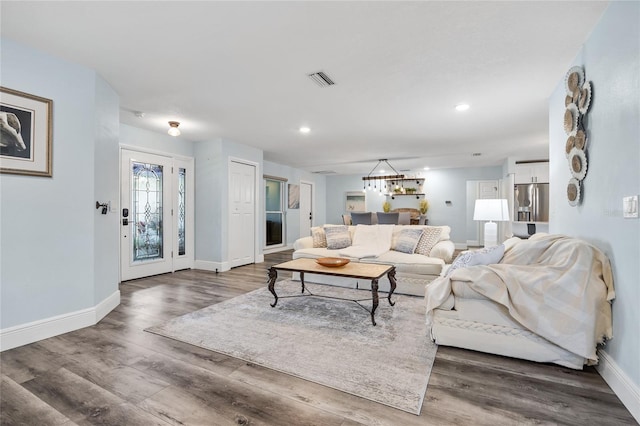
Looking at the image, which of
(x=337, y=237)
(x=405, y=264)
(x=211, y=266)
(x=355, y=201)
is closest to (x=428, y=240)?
(x=405, y=264)

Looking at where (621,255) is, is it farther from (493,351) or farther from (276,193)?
(276,193)

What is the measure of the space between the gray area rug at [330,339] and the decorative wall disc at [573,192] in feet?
5.40

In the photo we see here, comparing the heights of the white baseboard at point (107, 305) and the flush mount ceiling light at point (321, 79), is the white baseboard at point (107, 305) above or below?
below

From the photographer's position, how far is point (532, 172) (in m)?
7.00

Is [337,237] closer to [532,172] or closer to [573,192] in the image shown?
[573,192]

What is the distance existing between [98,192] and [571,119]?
432 centimetres

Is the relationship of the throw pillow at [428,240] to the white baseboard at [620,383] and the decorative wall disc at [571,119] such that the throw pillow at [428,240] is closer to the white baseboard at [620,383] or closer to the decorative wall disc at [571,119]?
the decorative wall disc at [571,119]

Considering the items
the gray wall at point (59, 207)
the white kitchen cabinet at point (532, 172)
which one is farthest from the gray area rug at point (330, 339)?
the white kitchen cabinet at point (532, 172)

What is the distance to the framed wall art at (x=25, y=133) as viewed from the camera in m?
2.40

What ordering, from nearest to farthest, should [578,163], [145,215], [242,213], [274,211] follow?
[578,163] < [145,215] < [242,213] < [274,211]

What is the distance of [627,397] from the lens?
1.67 m

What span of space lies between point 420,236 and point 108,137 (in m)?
4.22

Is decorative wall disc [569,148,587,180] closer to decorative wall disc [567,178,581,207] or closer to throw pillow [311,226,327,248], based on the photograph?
decorative wall disc [567,178,581,207]

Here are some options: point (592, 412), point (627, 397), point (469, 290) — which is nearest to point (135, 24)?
point (469, 290)
